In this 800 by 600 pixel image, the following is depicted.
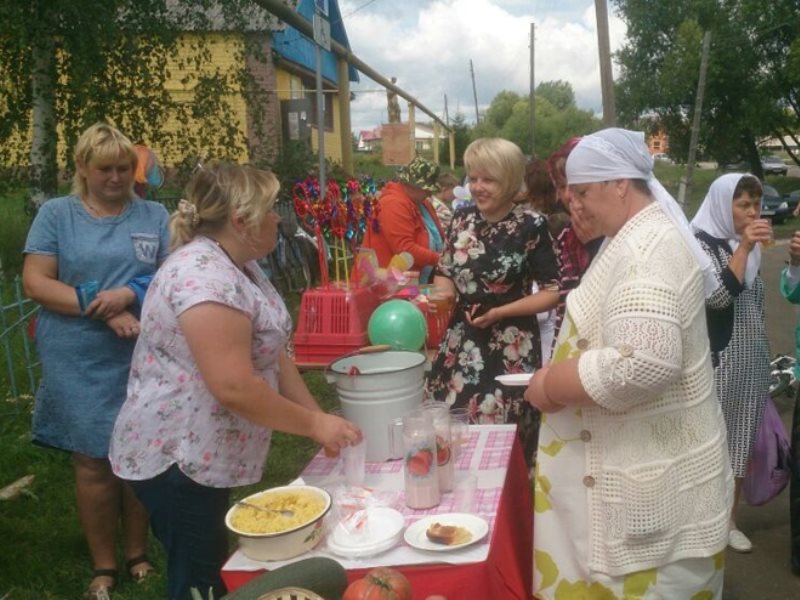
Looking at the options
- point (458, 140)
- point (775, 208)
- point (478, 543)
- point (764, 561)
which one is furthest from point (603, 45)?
point (458, 140)

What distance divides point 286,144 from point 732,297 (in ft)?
36.0

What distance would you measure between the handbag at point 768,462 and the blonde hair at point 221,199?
2583 mm

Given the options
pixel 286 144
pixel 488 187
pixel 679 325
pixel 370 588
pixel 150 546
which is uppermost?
pixel 286 144

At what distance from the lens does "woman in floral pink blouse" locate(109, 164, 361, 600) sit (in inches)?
73.7

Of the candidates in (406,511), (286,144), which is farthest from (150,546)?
(286,144)

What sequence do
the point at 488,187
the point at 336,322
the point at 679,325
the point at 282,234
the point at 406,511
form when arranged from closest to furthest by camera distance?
the point at 679,325 < the point at 406,511 < the point at 488,187 < the point at 336,322 < the point at 282,234

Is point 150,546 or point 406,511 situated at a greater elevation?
point 406,511

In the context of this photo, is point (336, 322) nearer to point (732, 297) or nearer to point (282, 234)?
point (732, 297)

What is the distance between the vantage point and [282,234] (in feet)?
34.0

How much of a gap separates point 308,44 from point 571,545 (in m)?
19.6

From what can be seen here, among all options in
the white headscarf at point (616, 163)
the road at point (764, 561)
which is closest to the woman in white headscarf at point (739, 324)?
the road at point (764, 561)

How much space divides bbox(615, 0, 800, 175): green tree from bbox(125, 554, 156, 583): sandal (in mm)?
28174

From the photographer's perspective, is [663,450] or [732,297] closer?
[663,450]

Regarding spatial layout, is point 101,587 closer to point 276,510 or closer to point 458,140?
point 276,510
